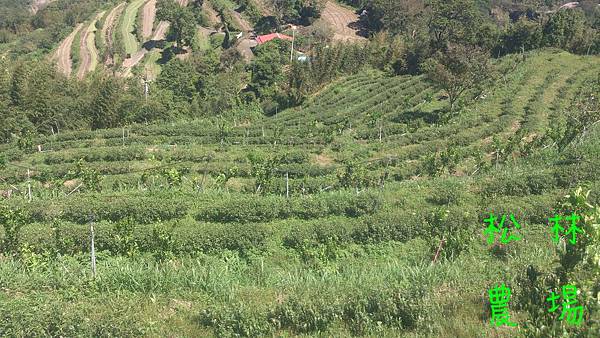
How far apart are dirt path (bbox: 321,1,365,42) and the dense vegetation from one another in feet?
95.5

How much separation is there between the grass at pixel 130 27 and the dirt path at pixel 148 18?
2.41 m

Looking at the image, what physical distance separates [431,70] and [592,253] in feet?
90.7

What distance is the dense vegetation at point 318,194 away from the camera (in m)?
6.93

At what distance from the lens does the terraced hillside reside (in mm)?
6988

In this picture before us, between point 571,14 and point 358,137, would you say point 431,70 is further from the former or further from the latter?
point 571,14

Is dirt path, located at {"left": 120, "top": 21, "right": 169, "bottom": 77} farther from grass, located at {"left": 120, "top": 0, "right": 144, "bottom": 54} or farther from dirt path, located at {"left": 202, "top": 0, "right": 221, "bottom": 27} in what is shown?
dirt path, located at {"left": 202, "top": 0, "right": 221, "bottom": 27}

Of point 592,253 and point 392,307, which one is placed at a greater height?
point 592,253

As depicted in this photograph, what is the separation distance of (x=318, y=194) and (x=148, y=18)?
110 metres

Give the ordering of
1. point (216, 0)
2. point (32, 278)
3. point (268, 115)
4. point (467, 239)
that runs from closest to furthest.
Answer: point (32, 278), point (467, 239), point (268, 115), point (216, 0)

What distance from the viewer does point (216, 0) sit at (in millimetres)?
105000

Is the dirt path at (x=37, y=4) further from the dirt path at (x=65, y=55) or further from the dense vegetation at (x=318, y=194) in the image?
the dense vegetation at (x=318, y=194)

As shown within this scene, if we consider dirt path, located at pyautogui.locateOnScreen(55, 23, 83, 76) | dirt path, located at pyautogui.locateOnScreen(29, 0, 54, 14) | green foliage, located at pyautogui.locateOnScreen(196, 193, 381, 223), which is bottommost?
green foliage, located at pyautogui.locateOnScreen(196, 193, 381, 223)

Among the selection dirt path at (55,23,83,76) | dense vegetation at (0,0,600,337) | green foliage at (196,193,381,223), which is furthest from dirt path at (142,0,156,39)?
green foliage at (196,193,381,223)

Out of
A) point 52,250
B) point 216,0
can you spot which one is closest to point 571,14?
point 52,250
